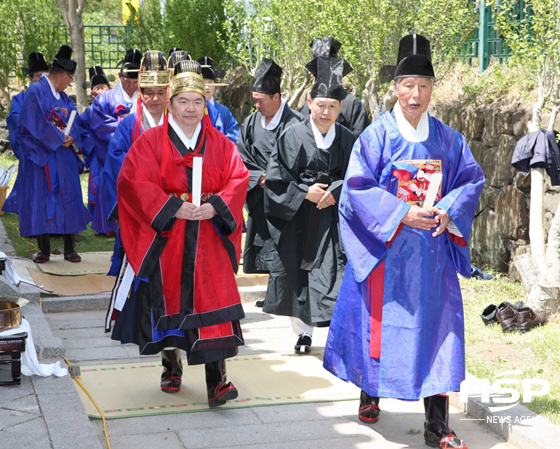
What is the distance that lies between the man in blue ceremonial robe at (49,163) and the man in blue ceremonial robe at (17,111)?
26 centimetres

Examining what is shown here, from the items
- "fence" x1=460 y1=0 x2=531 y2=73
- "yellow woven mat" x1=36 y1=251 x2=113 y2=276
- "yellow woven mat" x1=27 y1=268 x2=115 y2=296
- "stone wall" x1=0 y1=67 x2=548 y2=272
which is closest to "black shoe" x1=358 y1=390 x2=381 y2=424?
"yellow woven mat" x1=27 y1=268 x2=115 y2=296

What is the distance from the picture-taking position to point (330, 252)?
5199 millimetres

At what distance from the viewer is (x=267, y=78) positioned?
6039mm

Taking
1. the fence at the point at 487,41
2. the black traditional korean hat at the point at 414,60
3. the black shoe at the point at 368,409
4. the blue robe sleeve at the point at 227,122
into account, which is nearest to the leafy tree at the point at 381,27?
the fence at the point at 487,41

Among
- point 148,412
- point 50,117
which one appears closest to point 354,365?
point 148,412

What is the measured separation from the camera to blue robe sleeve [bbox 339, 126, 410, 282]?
3959mm

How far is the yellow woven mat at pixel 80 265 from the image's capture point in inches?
301

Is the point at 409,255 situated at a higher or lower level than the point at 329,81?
lower

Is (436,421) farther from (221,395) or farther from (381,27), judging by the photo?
(381,27)

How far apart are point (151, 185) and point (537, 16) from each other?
369cm

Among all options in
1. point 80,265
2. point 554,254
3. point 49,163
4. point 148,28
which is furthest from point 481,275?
point 148,28

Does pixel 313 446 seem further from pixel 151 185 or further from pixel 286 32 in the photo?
pixel 286 32

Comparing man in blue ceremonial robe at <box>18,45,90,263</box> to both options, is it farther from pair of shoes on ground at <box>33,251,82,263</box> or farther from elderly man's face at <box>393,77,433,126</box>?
elderly man's face at <box>393,77,433,126</box>

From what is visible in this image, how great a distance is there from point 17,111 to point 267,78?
383cm
